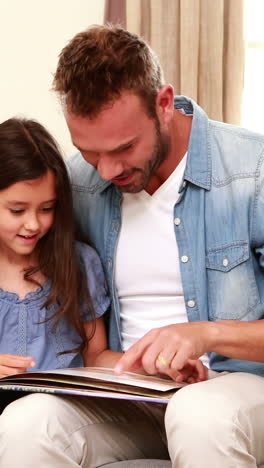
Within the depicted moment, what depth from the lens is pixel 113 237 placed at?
1623 millimetres

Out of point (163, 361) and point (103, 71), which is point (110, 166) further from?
point (163, 361)

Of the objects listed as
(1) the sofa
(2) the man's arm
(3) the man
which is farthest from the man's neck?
(1) the sofa

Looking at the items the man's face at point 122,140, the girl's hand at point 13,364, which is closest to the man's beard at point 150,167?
the man's face at point 122,140

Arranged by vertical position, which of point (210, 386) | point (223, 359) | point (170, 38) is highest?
point (170, 38)

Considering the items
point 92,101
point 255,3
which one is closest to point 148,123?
point 92,101

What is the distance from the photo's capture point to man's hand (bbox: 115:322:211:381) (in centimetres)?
122

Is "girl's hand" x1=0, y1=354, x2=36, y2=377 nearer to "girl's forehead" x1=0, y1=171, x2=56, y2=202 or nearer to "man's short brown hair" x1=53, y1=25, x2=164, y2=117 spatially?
"girl's forehead" x1=0, y1=171, x2=56, y2=202

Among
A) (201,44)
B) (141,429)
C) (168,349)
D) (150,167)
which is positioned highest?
(201,44)

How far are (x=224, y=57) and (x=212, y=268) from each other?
1187 millimetres

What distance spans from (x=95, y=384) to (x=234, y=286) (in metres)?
0.44

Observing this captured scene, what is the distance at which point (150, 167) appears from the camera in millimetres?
1480

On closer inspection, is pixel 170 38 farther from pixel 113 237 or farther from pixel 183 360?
pixel 183 360

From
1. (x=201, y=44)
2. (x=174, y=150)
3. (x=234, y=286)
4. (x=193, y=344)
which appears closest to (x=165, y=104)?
(x=174, y=150)

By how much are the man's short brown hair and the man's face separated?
18 millimetres
